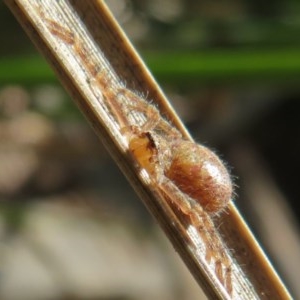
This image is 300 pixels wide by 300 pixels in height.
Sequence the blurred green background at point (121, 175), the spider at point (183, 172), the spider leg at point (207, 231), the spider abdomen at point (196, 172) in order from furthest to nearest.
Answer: the blurred green background at point (121, 175), the spider abdomen at point (196, 172), the spider at point (183, 172), the spider leg at point (207, 231)

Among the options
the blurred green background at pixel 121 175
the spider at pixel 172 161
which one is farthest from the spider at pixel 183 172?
the blurred green background at pixel 121 175

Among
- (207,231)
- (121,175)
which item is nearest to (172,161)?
(207,231)

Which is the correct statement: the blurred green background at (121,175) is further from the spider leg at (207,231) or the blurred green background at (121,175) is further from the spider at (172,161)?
the spider leg at (207,231)

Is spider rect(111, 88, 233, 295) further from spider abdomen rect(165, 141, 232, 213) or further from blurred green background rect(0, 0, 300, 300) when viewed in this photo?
blurred green background rect(0, 0, 300, 300)

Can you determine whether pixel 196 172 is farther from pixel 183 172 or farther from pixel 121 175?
pixel 121 175

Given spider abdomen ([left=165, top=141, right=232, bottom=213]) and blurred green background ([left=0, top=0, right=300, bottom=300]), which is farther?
blurred green background ([left=0, top=0, right=300, bottom=300])

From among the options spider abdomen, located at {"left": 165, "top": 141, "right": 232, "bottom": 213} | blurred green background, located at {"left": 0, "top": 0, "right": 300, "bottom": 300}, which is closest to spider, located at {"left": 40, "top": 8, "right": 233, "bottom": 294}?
spider abdomen, located at {"left": 165, "top": 141, "right": 232, "bottom": 213}

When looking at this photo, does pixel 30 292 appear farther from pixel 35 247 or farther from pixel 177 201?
pixel 177 201

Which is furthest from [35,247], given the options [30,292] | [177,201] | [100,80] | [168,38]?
[100,80]
